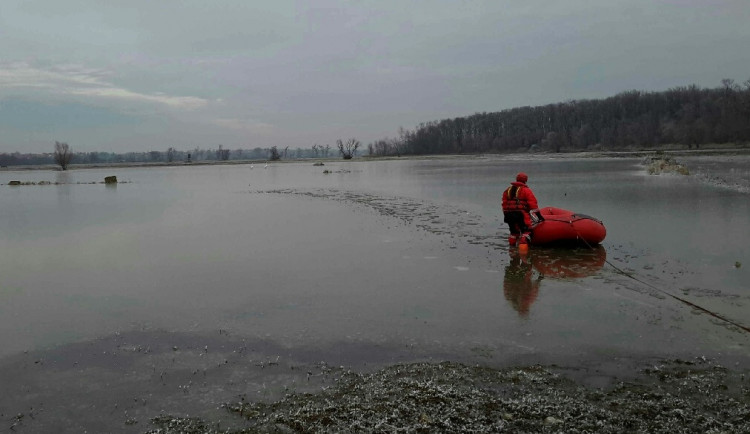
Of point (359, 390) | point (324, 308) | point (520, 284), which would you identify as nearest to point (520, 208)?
point (520, 284)

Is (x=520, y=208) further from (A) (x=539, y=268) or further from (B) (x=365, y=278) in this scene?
(B) (x=365, y=278)

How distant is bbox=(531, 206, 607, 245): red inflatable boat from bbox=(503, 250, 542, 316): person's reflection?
86 cm

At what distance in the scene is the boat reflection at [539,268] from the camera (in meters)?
8.24

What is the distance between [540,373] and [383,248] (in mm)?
7270

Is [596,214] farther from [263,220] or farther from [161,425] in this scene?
[161,425]

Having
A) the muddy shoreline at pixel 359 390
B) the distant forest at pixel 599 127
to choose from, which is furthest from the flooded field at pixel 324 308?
the distant forest at pixel 599 127

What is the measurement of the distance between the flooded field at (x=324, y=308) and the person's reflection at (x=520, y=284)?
0.04 meters

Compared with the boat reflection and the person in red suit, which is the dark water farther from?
the person in red suit

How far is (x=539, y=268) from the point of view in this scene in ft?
32.9

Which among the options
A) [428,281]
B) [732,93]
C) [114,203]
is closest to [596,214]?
[428,281]

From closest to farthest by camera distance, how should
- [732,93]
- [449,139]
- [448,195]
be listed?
[448,195]
[732,93]
[449,139]

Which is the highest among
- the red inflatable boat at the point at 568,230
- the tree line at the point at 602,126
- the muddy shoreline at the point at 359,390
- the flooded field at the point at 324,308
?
the tree line at the point at 602,126

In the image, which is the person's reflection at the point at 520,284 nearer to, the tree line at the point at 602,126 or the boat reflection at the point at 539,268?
the boat reflection at the point at 539,268

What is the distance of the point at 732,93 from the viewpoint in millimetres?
113438
